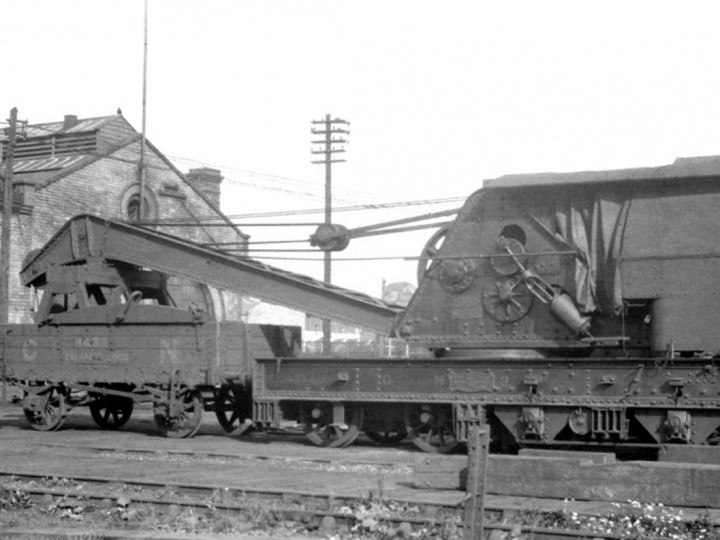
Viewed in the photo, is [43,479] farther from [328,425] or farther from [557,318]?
[557,318]

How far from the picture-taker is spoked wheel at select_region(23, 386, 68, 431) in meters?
20.6

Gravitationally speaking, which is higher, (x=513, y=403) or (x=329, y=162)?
(x=329, y=162)

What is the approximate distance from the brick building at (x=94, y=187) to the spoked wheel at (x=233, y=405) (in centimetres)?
1637

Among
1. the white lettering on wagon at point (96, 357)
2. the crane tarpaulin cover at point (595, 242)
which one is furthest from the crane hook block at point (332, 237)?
the white lettering on wagon at point (96, 357)

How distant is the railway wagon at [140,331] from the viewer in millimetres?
18969

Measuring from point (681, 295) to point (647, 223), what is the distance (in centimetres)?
111

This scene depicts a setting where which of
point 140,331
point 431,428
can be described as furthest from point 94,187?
point 431,428

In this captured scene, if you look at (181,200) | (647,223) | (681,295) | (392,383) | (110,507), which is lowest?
(110,507)

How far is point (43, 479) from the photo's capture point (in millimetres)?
12719

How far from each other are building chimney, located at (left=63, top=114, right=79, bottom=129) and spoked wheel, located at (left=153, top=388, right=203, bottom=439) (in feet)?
95.8

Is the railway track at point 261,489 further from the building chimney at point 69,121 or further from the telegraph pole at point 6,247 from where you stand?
the building chimney at point 69,121

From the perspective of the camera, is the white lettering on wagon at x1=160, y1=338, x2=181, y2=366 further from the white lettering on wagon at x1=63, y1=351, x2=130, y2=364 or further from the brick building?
the brick building

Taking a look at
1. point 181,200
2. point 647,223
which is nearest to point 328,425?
point 647,223

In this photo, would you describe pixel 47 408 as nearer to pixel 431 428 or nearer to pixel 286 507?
pixel 431 428
